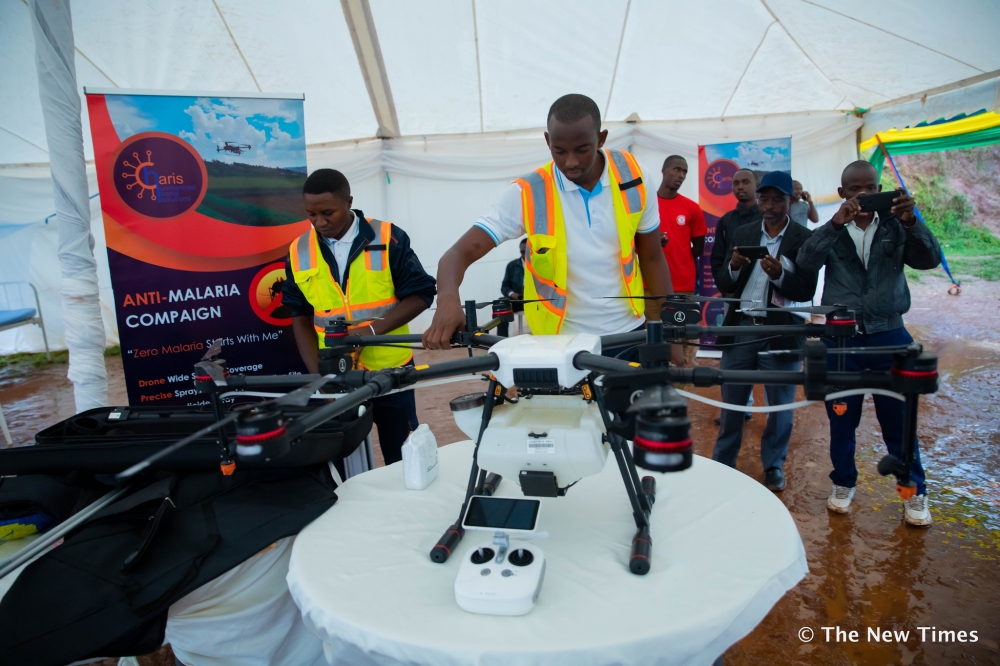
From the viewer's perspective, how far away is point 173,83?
5812 millimetres

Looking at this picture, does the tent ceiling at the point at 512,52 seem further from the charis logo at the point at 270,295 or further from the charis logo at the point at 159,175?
the charis logo at the point at 270,295

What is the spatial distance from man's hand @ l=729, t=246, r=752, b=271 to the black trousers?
6.44 feet

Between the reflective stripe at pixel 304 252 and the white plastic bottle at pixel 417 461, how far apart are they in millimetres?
1171

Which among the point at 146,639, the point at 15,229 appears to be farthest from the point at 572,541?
the point at 15,229

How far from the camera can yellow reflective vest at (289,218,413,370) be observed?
2.58 meters

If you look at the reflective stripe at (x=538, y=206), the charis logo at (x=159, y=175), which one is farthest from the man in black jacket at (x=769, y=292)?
the charis logo at (x=159, y=175)

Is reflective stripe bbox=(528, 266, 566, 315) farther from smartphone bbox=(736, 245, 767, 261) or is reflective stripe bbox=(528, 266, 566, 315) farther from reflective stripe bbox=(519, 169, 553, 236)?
smartphone bbox=(736, 245, 767, 261)

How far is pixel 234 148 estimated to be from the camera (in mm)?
3059

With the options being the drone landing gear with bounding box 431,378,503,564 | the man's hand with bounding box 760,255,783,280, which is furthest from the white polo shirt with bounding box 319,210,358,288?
the man's hand with bounding box 760,255,783,280

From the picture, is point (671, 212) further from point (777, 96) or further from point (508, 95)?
point (777, 96)

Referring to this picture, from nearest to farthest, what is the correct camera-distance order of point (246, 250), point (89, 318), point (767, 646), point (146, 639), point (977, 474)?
point (146, 639), point (767, 646), point (89, 318), point (246, 250), point (977, 474)

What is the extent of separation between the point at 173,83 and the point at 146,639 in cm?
609

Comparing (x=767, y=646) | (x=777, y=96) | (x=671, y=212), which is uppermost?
(x=777, y=96)

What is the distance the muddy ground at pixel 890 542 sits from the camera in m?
2.10
